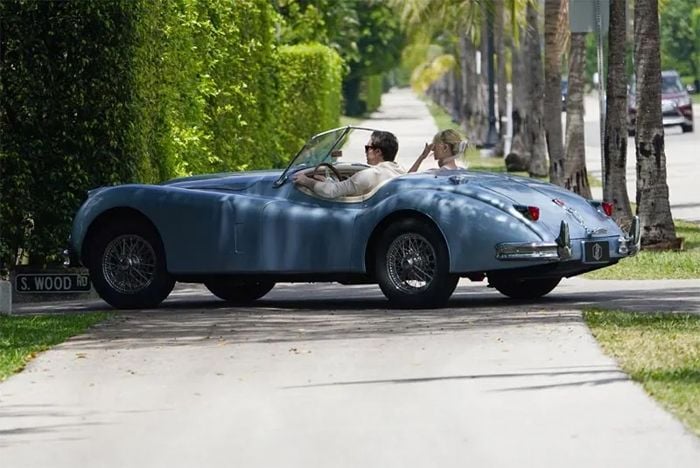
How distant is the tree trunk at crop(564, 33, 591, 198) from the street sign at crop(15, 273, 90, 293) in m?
11.0

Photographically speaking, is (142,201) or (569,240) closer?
(569,240)

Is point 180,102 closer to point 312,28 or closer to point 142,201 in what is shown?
point 142,201

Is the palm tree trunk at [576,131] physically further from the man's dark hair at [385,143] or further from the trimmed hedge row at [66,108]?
the man's dark hair at [385,143]

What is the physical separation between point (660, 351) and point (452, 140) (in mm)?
4376

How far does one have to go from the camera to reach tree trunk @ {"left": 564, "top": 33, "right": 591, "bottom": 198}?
27.0m

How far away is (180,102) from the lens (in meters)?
20.4

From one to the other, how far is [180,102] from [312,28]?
26.6 metres

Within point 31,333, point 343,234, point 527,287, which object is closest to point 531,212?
point 343,234

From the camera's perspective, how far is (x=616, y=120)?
2148 cm

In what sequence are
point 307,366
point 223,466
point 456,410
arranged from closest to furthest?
point 223,466
point 456,410
point 307,366

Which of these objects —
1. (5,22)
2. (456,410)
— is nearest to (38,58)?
(5,22)

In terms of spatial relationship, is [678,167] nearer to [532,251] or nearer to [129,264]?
[129,264]

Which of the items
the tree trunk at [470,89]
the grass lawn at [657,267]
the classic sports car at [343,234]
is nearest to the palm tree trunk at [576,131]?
the grass lawn at [657,267]

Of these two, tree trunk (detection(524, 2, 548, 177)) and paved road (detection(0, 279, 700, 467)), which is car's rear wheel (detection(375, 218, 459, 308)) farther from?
tree trunk (detection(524, 2, 548, 177))
